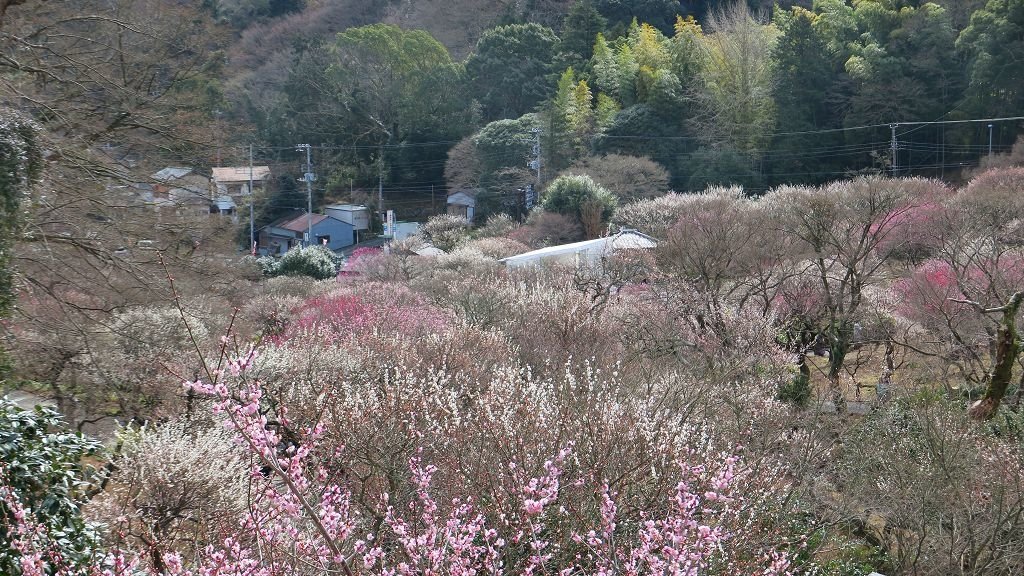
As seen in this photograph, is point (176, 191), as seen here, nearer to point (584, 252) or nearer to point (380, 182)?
point (584, 252)

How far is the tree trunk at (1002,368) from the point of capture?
9523 mm

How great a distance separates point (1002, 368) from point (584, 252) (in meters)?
15.5

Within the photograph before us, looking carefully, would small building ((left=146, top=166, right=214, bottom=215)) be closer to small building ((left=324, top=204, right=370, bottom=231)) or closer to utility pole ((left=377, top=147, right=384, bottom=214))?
small building ((left=324, top=204, right=370, bottom=231))

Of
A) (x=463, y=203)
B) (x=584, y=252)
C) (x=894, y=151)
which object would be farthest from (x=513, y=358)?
(x=463, y=203)

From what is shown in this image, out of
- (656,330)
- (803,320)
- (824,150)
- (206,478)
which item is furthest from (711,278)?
(824,150)

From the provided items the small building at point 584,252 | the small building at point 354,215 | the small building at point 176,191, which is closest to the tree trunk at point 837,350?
the small building at point 584,252

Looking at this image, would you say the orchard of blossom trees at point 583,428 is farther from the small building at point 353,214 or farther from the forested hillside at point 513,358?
the small building at point 353,214

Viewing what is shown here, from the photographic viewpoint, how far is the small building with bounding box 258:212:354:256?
1770 inches

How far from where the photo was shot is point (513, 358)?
37.2 ft

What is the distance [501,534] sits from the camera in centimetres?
503

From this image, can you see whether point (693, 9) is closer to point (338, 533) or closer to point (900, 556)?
point (900, 556)

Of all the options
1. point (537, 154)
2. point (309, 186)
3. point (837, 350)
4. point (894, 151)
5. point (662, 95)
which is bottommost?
Answer: point (837, 350)

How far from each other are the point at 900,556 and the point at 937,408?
2.01 m

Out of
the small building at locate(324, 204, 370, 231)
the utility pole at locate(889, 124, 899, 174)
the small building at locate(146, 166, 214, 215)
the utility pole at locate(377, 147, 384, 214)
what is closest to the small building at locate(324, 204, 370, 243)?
the small building at locate(324, 204, 370, 231)
